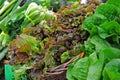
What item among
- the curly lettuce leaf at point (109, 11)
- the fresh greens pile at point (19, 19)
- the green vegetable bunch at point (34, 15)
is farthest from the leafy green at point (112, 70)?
the green vegetable bunch at point (34, 15)

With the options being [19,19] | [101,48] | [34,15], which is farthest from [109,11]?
[19,19]

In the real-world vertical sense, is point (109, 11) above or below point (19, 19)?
above

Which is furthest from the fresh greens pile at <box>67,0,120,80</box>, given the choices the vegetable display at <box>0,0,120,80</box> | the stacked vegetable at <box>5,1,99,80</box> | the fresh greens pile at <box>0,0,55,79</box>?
the fresh greens pile at <box>0,0,55,79</box>

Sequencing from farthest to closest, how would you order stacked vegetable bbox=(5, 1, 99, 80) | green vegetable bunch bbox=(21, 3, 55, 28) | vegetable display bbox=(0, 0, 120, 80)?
green vegetable bunch bbox=(21, 3, 55, 28) → stacked vegetable bbox=(5, 1, 99, 80) → vegetable display bbox=(0, 0, 120, 80)

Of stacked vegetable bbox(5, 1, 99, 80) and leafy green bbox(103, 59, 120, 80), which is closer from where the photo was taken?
leafy green bbox(103, 59, 120, 80)

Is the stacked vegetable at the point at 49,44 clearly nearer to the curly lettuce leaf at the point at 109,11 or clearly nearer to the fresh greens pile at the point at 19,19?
the curly lettuce leaf at the point at 109,11

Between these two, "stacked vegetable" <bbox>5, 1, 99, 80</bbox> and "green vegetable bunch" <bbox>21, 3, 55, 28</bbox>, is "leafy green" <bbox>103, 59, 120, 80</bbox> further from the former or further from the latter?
"green vegetable bunch" <bbox>21, 3, 55, 28</bbox>

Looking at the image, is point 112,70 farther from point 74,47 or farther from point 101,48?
point 74,47

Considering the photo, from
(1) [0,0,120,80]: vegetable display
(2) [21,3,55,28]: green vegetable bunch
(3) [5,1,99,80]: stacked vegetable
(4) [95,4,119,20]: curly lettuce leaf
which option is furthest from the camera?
(2) [21,3,55,28]: green vegetable bunch

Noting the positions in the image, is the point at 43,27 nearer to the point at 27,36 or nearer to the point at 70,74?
the point at 27,36
